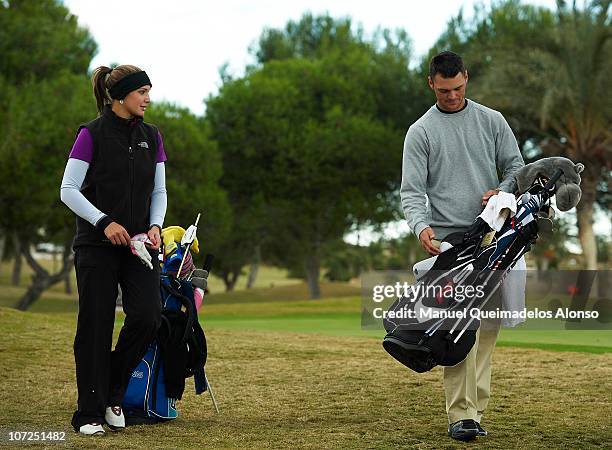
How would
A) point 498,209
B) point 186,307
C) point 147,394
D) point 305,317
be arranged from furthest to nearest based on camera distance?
1. point 305,317
2. point 186,307
3. point 147,394
4. point 498,209

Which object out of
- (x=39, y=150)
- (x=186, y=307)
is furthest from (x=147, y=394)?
(x=39, y=150)

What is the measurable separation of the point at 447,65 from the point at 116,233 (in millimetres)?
2192

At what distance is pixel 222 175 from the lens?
45.4 m

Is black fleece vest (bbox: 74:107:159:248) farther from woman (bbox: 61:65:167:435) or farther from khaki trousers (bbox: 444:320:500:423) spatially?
khaki trousers (bbox: 444:320:500:423)

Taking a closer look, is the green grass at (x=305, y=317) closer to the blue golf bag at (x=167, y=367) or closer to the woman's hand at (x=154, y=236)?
the blue golf bag at (x=167, y=367)

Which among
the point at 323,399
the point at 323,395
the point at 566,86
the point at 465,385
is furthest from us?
the point at 566,86

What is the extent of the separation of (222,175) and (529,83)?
16.5m

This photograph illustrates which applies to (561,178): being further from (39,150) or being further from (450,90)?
(39,150)

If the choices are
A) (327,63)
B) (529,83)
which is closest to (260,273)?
(327,63)

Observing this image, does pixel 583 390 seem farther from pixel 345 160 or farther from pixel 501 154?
pixel 345 160

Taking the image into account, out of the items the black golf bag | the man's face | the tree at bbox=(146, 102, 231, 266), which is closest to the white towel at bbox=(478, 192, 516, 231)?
the black golf bag

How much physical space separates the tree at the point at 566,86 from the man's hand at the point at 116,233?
26.4 meters

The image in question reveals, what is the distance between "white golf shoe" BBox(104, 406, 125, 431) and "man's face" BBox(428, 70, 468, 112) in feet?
9.11

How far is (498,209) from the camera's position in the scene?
607cm
